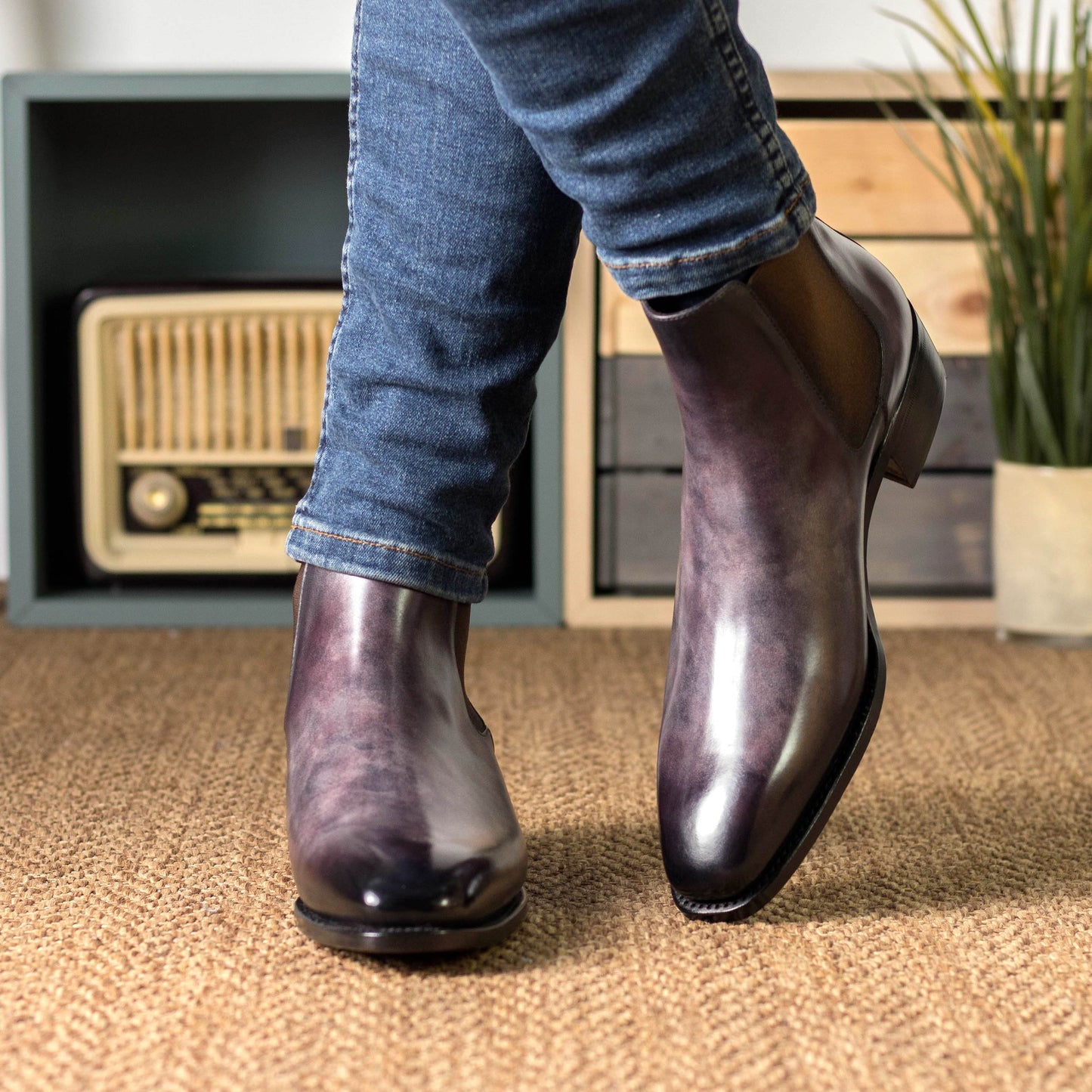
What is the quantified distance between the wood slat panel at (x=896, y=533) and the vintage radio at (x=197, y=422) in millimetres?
129

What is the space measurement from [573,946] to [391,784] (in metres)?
0.10

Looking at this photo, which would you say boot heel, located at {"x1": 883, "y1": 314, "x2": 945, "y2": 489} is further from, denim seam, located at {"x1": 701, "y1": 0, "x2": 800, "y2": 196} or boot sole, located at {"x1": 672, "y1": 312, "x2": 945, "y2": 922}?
denim seam, located at {"x1": 701, "y1": 0, "x2": 800, "y2": 196}

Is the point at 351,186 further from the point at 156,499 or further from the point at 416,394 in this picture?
the point at 156,499

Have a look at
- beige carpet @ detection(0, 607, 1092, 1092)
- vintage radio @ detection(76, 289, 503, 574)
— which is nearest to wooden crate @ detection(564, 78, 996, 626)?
vintage radio @ detection(76, 289, 503, 574)

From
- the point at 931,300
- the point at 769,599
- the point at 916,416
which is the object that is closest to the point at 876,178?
the point at 931,300

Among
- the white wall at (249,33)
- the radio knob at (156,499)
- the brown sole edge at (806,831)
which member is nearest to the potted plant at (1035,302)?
the white wall at (249,33)

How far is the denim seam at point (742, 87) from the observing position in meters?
0.42

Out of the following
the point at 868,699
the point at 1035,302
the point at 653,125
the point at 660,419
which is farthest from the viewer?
the point at 660,419

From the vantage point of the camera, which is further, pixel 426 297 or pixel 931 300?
pixel 931 300

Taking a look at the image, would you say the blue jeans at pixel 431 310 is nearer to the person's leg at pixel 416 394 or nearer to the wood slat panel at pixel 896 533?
the person's leg at pixel 416 394

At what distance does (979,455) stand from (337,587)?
2.84ft

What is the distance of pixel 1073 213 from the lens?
1067 mm

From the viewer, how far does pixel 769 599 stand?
0.50 metres

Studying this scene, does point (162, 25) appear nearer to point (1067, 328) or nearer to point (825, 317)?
point (1067, 328)
